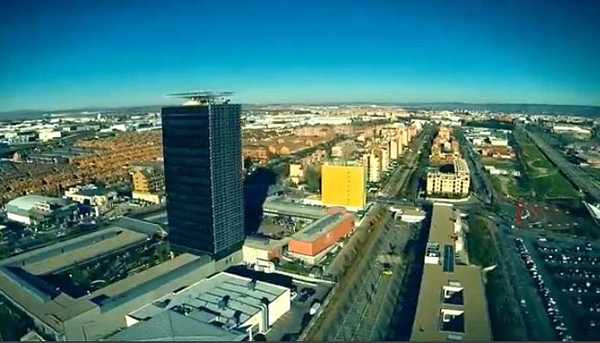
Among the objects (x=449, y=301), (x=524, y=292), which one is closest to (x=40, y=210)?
(x=449, y=301)

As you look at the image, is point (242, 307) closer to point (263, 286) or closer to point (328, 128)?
point (263, 286)

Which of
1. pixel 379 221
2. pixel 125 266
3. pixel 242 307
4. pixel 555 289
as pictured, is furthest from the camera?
pixel 379 221

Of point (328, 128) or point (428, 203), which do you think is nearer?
point (428, 203)

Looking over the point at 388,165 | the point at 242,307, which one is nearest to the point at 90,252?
the point at 242,307

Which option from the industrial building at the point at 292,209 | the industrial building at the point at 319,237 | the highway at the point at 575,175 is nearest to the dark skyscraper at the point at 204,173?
the industrial building at the point at 319,237

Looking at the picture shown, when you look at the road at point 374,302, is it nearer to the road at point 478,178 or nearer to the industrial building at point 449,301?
the industrial building at point 449,301

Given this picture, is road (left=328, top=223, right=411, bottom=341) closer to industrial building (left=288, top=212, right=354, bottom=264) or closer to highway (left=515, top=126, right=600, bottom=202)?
industrial building (left=288, top=212, right=354, bottom=264)

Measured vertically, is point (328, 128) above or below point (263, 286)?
above
